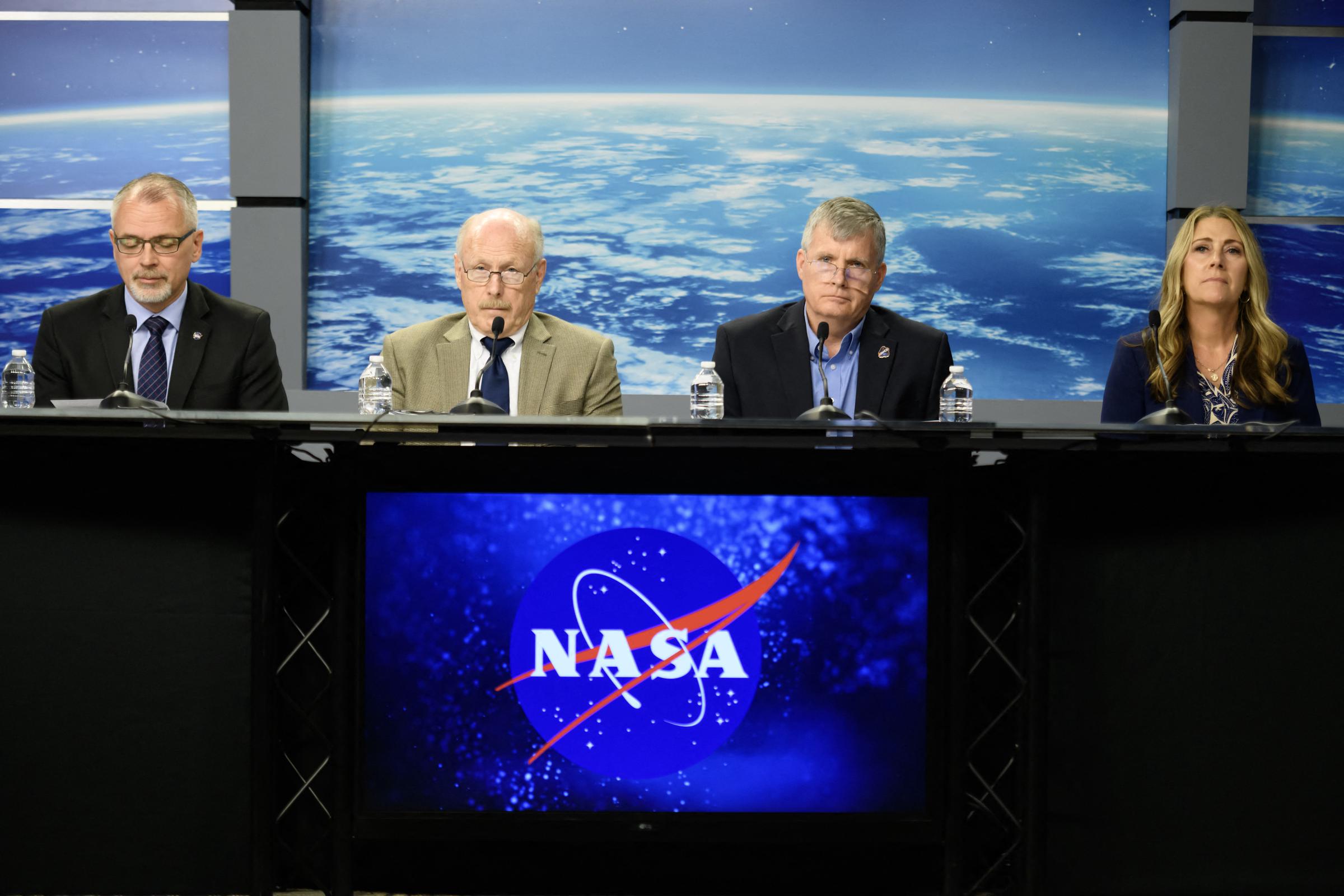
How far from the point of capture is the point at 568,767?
2.20 meters

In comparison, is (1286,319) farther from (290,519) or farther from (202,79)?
(202,79)

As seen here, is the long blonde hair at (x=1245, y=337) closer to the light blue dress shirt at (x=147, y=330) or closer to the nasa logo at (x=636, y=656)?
the nasa logo at (x=636, y=656)

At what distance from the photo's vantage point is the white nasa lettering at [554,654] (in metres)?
2.20

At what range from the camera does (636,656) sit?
220 centimetres

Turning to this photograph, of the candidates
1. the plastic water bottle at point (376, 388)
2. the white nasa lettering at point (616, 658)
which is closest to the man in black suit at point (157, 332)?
the plastic water bottle at point (376, 388)

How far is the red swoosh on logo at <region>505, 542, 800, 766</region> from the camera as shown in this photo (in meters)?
2.19

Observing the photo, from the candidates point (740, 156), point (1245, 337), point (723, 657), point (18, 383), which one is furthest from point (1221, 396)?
point (18, 383)

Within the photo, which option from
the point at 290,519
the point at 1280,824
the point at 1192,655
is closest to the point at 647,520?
the point at 290,519

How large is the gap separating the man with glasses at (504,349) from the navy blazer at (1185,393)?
1.37 meters

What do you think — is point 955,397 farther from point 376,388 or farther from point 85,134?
point 85,134

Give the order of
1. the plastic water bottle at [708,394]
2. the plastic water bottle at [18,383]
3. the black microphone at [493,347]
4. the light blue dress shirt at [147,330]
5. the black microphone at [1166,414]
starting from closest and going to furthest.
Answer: the black microphone at [1166,414]
the black microphone at [493,347]
the plastic water bottle at [18,383]
the plastic water bottle at [708,394]
the light blue dress shirt at [147,330]

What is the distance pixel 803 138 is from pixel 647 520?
2870mm

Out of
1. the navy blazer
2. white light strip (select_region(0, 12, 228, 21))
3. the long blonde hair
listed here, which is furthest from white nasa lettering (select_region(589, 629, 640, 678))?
white light strip (select_region(0, 12, 228, 21))

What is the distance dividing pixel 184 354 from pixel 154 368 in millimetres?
85
